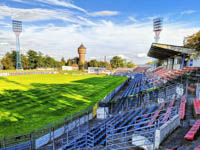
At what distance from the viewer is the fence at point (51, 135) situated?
22.1ft

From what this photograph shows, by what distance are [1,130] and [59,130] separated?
172 inches

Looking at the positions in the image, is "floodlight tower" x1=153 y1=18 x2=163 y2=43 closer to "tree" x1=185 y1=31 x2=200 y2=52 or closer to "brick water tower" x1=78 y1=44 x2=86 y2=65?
"tree" x1=185 y1=31 x2=200 y2=52

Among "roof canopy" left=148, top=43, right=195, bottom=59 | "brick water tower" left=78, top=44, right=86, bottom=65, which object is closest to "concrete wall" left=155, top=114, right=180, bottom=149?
"roof canopy" left=148, top=43, right=195, bottom=59

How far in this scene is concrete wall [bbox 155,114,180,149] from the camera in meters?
4.94

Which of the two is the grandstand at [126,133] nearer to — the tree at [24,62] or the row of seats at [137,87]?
the row of seats at [137,87]

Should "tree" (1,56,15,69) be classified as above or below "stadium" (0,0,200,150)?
above

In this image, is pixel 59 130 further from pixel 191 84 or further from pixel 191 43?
pixel 191 84

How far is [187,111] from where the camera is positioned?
8.55m

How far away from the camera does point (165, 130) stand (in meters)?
5.33

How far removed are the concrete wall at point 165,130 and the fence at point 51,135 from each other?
160 inches

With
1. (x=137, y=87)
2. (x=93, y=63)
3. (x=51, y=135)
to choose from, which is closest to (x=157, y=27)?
(x=137, y=87)

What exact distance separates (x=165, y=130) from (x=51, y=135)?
590 centimetres

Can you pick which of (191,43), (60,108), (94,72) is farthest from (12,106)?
(94,72)

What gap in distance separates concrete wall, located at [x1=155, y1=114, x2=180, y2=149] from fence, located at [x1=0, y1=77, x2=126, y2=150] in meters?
4.06
